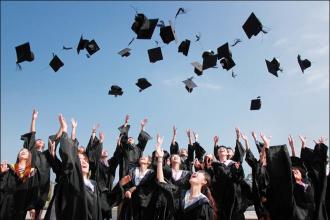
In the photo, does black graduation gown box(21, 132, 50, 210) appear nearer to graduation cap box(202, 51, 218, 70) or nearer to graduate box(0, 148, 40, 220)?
graduate box(0, 148, 40, 220)

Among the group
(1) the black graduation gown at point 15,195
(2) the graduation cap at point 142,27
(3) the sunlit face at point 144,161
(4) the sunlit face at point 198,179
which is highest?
(2) the graduation cap at point 142,27

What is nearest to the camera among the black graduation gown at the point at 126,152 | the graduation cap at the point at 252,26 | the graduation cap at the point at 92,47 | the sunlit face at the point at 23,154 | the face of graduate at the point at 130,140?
the sunlit face at the point at 23,154

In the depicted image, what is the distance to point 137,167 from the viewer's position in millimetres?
6566

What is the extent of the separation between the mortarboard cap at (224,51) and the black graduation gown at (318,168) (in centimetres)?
265

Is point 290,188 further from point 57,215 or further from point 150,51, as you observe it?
point 150,51

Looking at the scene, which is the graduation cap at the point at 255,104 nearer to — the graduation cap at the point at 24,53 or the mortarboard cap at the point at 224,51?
the mortarboard cap at the point at 224,51

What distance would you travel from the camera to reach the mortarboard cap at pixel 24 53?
26.2 ft

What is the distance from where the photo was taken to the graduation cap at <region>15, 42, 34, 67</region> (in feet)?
26.2

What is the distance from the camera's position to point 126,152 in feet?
28.7

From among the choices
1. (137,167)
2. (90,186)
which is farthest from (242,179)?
(90,186)

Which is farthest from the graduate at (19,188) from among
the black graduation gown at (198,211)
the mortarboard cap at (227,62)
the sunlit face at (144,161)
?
the mortarboard cap at (227,62)

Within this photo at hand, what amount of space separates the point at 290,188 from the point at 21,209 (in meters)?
4.36

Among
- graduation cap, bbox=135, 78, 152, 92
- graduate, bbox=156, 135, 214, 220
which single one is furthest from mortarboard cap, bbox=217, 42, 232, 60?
graduate, bbox=156, 135, 214, 220

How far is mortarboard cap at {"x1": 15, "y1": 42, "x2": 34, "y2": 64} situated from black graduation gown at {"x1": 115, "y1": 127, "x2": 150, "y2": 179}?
2.37 m
